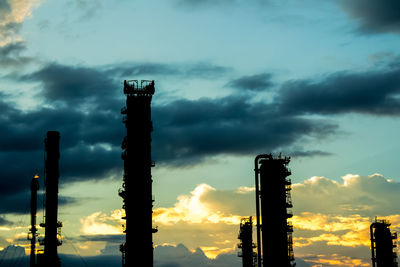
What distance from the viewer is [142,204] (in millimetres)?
61688

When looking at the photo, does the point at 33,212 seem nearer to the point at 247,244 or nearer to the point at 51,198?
the point at 51,198

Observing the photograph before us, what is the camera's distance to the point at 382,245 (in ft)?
226

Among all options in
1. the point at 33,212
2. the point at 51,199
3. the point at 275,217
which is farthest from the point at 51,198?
the point at 275,217

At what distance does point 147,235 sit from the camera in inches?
2418

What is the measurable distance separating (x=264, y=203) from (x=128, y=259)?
16311 millimetres

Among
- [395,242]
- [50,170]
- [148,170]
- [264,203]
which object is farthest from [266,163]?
[50,170]

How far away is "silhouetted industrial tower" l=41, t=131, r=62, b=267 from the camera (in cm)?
6512

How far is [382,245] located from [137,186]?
29019 millimetres

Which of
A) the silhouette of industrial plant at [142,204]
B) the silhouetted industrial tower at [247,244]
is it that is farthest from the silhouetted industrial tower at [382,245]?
the silhouetted industrial tower at [247,244]

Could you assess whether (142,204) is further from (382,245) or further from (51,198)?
(382,245)

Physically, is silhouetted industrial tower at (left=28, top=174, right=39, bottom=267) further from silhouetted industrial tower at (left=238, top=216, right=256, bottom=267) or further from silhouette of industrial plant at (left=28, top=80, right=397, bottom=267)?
silhouetted industrial tower at (left=238, top=216, right=256, bottom=267)

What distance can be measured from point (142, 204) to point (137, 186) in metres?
1.91

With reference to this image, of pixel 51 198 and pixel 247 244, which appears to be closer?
pixel 51 198

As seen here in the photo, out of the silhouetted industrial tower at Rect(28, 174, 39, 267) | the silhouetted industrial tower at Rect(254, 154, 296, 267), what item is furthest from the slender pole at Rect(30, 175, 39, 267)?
the silhouetted industrial tower at Rect(254, 154, 296, 267)
